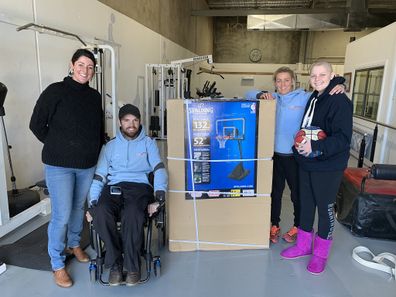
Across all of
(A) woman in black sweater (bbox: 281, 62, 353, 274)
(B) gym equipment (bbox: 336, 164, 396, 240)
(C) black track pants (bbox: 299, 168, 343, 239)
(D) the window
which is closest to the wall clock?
(D) the window

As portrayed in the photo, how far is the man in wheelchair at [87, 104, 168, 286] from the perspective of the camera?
1.87 metres

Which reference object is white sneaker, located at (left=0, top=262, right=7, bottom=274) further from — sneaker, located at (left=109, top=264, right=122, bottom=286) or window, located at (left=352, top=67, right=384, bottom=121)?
window, located at (left=352, top=67, right=384, bottom=121)

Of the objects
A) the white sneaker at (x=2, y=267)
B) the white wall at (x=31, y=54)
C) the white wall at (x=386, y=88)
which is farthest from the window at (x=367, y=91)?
the white sneaker at (x=2, y=267)

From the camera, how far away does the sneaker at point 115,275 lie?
6.21ft

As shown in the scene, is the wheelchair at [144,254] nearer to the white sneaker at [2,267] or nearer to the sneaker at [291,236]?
the white sneaker at [2,267]

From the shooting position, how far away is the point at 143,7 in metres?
6.44

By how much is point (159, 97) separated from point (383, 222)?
5146 millimetres

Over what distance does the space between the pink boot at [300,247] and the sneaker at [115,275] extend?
48.4 inches

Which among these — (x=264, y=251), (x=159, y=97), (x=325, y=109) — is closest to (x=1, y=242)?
(x=264, y=251)

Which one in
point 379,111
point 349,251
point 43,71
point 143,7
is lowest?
point 349,251

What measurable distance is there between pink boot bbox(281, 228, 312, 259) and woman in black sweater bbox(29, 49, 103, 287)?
5.12 feet

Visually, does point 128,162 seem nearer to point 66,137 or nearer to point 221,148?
point 66,137

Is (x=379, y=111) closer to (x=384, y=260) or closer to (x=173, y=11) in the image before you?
(x=384, y=260)

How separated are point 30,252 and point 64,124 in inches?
45.7
